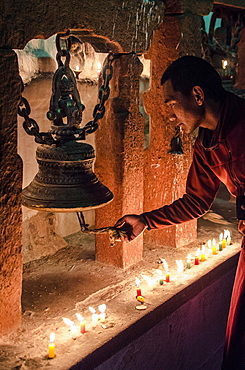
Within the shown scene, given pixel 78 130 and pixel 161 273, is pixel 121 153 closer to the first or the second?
pixel 161 273

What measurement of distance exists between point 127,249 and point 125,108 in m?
1.37

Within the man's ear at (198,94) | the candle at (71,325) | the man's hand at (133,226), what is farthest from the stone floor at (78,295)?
the man's ear at (198,94)

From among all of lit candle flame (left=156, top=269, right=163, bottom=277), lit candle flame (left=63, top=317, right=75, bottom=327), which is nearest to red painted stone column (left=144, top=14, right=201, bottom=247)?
lit candle flame (left=156, top=269, right=163, bottom=277)

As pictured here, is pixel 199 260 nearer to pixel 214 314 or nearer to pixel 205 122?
pixel 214 314

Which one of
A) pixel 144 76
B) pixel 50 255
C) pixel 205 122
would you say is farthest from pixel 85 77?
pixel 205 122

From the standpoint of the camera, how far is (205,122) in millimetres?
3631

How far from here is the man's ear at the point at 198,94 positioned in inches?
137

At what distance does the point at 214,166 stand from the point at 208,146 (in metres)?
0.19

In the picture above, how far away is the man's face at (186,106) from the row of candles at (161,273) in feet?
5.62

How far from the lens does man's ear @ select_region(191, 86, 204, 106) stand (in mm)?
3486

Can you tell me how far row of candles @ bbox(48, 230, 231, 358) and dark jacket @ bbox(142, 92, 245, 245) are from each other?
2.95 feet

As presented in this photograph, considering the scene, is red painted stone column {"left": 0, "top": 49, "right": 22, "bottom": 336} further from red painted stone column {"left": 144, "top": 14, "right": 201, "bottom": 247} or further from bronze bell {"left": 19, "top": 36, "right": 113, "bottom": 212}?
red painted stone column {"left": 144, "top": 14, "right": 201, "bottom": 247}

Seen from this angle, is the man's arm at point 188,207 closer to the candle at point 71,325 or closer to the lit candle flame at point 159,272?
the candle at point 71,325

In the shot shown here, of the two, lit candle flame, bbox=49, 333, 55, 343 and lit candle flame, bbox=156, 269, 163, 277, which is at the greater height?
lit candle flame, bbox=49, 333, 55, 343
